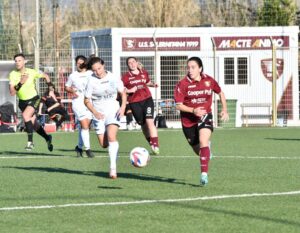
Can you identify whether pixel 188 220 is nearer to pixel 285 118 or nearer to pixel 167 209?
pixel 167 209

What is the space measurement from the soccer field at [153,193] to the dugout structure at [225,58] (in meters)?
14.4

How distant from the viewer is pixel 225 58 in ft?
117

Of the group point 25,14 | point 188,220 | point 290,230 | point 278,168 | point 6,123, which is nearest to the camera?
point 290,230

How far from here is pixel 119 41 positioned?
34438mm

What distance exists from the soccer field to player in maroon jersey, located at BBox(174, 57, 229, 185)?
2.15 feet

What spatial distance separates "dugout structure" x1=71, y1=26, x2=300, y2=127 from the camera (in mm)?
34531

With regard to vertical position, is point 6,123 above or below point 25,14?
below

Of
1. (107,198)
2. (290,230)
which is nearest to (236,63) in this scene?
(107,198)

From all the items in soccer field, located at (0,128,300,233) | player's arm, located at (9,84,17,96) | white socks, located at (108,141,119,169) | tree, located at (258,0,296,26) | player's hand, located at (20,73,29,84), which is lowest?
soccer field, located at (0,128,300,233)

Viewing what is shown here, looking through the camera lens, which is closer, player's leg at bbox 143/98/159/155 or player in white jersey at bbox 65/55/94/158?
player in white jersey at bbox 65/55/94/158

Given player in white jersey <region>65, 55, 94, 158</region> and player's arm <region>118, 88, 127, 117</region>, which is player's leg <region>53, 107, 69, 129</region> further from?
player's arm <region>118, 88, 127, 117</region>

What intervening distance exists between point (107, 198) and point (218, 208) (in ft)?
5.26

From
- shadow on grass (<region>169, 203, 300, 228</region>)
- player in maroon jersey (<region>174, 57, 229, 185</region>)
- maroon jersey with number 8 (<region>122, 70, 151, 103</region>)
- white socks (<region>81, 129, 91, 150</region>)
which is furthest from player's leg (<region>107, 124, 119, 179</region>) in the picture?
maroon jersey with number 8 (<region>122, 70, 151, 103</region>)

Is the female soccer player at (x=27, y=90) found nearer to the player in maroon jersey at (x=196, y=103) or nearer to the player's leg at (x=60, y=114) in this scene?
the player in maroon jersey at (x=196, y=103)
